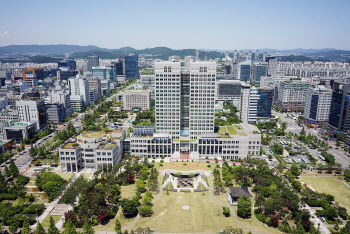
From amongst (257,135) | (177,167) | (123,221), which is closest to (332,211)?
(257,135)

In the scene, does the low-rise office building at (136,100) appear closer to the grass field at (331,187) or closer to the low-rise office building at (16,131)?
the low-rise office building at (16,131)

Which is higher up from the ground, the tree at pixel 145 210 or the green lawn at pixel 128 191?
the tree at pixel 145 210

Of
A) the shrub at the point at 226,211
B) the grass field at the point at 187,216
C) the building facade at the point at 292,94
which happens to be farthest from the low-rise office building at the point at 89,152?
the building facade at the point at 292,94

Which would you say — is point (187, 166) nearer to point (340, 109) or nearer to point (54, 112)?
point (340, 109)

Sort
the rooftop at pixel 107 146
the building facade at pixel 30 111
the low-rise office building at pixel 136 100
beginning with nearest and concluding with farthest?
the rooftop at pixel 107 146 < the building facade at pixel 30 111 < the low-rise office building at pixel 136 100

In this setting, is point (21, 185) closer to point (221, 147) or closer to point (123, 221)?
point (123, 221)

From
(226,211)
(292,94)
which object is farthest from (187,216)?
(292,94)

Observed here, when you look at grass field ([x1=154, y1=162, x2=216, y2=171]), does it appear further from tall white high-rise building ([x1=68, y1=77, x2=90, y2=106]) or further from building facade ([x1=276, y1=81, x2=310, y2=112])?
tall white high-rise building ([x1=68, y1=77, x2=90, y2=106])
